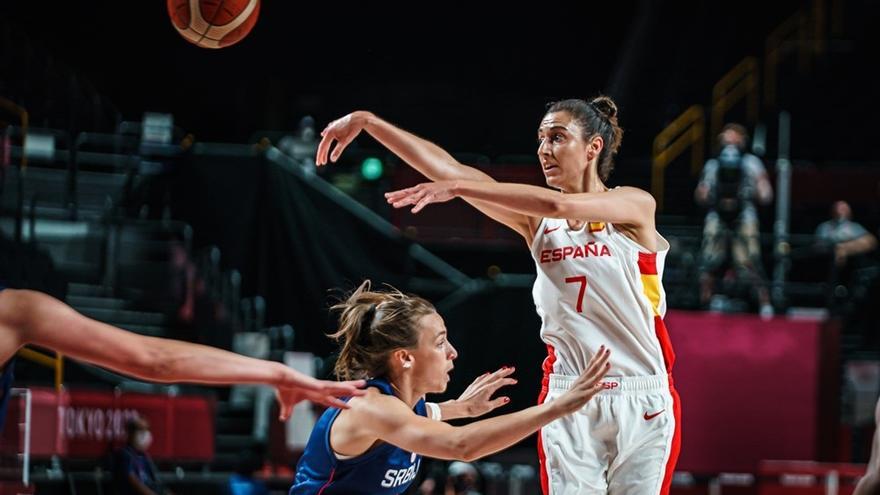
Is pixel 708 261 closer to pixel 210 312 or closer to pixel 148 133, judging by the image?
pixel 210 312

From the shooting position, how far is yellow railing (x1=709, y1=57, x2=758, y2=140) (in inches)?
881

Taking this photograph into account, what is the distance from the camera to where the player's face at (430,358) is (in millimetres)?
5184

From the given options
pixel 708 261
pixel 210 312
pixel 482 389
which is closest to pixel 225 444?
pixel 210 312

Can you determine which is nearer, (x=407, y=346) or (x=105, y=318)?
(x=407, y=346)

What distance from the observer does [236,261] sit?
15.8 meters

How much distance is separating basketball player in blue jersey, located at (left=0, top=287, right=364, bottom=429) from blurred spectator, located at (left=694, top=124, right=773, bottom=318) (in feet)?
42.9

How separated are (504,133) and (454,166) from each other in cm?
1908

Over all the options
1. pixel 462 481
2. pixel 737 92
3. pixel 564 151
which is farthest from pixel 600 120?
pixel 737 92

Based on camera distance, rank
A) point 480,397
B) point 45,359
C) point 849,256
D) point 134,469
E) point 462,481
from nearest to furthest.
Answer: point 480,397 → point 134,469 → point 45,359 → point 462,481 → point 849,256

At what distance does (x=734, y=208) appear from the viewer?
55.3ft

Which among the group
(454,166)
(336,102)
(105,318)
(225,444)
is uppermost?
(336,102)

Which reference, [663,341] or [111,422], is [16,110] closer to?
[111,422]

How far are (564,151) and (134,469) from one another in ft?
20.1

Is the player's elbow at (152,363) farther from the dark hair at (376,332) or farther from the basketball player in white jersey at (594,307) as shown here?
the basketball player in white jersey at (594,307)
